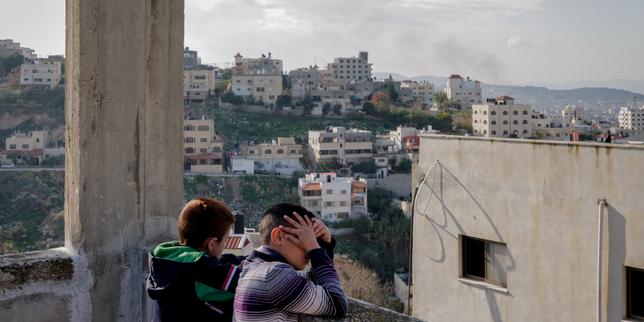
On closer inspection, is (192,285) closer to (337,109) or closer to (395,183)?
(395,183)

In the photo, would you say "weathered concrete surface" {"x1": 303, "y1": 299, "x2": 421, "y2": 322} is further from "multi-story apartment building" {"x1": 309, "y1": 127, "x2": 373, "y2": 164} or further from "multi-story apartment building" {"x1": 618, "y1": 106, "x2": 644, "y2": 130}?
"multi-story apartment building" {"x1": 618, "y1": 106, "x2": 644, "y2": 130}

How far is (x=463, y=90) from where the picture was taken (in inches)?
4542

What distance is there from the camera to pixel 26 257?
8.52 ft

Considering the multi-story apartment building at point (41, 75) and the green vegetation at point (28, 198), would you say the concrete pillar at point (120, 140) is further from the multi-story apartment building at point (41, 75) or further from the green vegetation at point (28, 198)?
the multi-story apartment building at point (41, 75)

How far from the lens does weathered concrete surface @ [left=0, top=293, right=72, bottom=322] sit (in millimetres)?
2531

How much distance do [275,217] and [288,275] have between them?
0.67 feet

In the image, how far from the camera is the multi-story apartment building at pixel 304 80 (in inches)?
3681

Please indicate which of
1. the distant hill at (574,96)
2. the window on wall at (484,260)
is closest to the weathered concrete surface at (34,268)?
the window on wall at (484,260)

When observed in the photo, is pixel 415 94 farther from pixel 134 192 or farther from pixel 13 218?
pixel 134 192

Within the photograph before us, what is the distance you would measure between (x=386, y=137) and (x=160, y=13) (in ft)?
238

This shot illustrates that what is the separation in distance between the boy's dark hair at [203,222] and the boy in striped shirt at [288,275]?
0.45 feet

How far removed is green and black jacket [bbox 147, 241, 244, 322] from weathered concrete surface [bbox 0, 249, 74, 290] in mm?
902

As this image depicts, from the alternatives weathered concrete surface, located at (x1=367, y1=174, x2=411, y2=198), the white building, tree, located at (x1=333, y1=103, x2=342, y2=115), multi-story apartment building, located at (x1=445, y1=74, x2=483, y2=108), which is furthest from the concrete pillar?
multi-story apartment building, located at (x1=445, y1=74, x2=483, y2=108)

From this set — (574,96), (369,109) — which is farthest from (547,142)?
(574,96)
